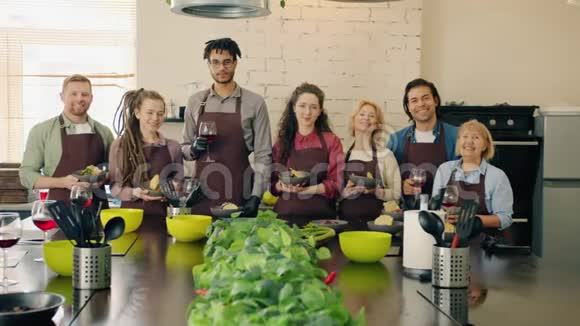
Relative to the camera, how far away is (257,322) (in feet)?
3.26

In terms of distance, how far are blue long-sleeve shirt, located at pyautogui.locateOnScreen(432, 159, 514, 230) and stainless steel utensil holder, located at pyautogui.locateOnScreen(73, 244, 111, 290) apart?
6.65 feet

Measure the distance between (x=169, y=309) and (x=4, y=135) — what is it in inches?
180

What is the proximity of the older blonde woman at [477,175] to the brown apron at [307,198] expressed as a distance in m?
0.67

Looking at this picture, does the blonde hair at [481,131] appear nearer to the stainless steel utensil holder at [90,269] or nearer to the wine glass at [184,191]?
the wine glass at [184,191]

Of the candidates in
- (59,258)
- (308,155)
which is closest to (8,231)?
(59,258)

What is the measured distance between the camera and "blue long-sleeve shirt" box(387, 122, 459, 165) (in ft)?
14.9

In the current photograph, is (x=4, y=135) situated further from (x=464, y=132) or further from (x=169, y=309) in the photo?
(x=169, y=309)

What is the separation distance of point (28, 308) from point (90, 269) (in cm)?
43

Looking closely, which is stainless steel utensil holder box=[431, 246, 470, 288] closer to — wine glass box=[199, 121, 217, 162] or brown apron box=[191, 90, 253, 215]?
wine glass box=[199, 121, 217, 162]

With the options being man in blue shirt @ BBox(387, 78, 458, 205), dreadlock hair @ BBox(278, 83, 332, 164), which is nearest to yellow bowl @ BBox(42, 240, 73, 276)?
dreadlock hair @ BBox(278, 83, 332, 164)

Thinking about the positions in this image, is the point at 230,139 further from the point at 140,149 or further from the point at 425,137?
the point at 425,137

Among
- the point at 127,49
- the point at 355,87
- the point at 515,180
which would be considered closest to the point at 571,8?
the point at 515,180

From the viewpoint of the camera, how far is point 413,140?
4.58 metres

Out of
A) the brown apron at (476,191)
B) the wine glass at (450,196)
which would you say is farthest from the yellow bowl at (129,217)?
the brown apron at (476,191)
